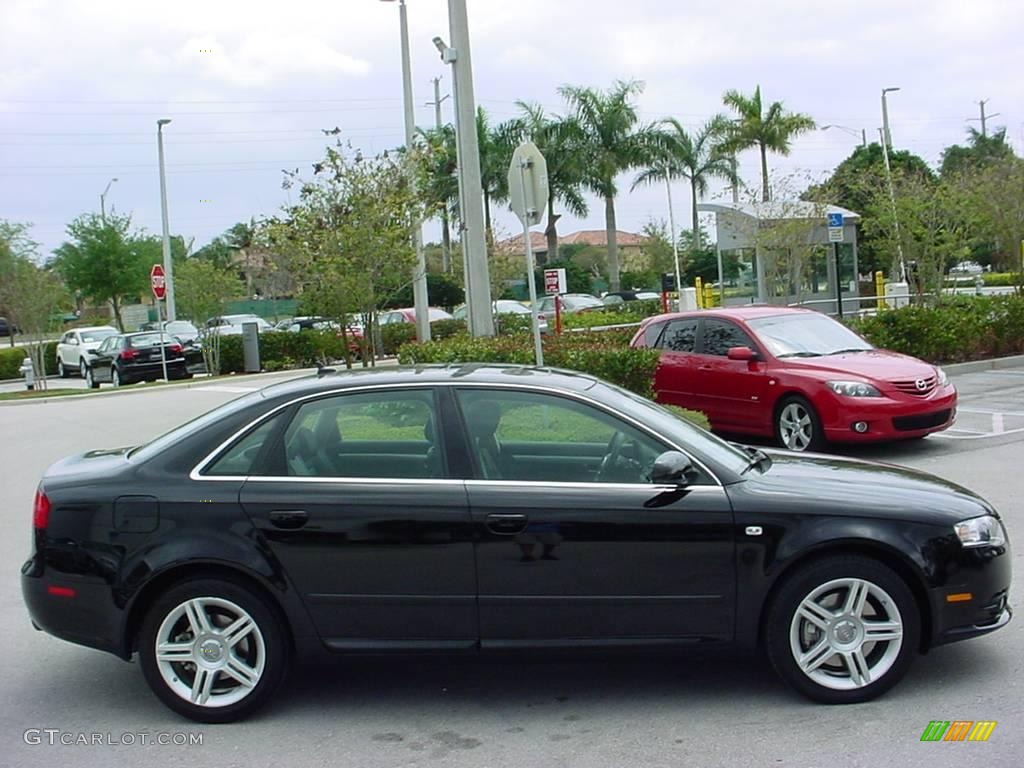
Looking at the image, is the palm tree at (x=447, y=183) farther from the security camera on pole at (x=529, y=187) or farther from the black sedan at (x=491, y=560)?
the black sedan at (x=491, y=560)

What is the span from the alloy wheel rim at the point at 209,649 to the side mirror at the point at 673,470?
1.86 metres

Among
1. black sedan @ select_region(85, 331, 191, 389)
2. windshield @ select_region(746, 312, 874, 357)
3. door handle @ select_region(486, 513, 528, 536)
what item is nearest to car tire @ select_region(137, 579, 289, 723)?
door handle @ select_region(486, 513, 528, 536)

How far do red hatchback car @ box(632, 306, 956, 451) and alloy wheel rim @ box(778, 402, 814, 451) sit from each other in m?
0.01

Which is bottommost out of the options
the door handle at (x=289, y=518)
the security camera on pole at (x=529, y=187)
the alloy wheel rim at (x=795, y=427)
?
the alloy wheel rim at (x=795, y=427)

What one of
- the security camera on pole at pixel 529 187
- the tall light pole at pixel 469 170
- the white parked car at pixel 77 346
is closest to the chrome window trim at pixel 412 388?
the security camera on pole at pixel 529 187

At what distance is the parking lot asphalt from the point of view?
173 inches

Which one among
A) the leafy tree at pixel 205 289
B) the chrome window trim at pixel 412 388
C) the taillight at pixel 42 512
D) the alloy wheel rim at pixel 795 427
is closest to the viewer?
the chrome window trim at pixel 412 388

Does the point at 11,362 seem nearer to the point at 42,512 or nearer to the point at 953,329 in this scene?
the point at 953,329

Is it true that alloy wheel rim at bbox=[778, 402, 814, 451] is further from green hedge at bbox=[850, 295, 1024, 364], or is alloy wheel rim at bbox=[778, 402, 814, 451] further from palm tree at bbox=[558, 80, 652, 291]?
palm tree at bbox=[558, 80, 652, 291]

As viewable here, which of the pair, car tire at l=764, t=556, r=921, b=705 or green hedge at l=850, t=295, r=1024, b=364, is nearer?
car tire at l=764, t=556, r=921, b=705

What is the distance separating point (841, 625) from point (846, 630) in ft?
0.12

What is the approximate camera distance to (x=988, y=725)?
14.7 ft

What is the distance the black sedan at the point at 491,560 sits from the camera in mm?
4742

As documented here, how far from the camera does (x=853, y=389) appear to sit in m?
10.9
